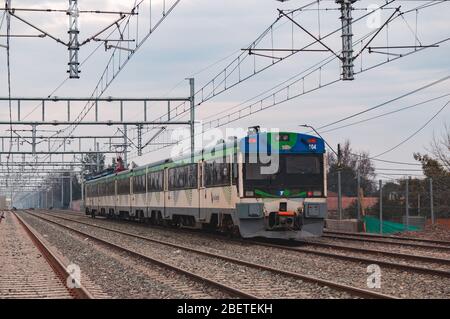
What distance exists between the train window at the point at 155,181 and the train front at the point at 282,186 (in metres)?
10.5

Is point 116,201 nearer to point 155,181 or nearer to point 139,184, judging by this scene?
point 139,184

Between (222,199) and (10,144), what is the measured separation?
4268 cm

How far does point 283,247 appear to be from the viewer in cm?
2028

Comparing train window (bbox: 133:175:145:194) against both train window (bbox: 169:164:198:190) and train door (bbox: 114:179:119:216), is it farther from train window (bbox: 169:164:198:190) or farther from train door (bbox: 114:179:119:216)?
train window (bbox: 169:164:198:190)

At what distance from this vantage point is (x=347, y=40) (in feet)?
86.6

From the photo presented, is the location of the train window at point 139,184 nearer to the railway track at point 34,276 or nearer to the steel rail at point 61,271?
the steel rail at point 61,271

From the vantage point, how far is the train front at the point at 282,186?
20750 millimetres

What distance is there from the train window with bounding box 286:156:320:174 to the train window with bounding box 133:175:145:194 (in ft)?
48.9

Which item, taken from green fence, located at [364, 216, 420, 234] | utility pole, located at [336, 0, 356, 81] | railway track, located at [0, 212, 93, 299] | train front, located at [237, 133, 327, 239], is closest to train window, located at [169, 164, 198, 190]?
train front, located at [237, 133, 327, 239]

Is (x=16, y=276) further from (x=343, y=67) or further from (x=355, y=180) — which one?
(x=355, y=180)

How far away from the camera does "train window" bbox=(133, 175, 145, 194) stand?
3531 cm

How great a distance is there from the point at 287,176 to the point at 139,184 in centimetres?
1618

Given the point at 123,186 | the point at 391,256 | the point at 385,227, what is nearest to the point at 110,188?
the point at 123,186

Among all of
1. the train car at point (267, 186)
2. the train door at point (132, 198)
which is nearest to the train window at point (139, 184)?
the train door at point (132, 198)
